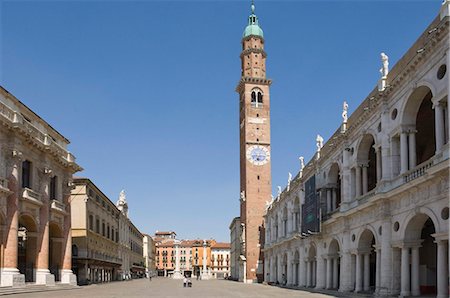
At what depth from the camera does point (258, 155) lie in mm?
87375

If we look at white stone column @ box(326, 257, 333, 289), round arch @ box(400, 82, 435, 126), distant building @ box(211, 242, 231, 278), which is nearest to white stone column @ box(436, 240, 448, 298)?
round arch @ box(400, 82, 435, 126)

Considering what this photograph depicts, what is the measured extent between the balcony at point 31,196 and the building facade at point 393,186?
2176 centimetres

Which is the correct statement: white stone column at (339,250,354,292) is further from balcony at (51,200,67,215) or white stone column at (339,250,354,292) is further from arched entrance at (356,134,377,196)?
balcony at (51,200,67,215)

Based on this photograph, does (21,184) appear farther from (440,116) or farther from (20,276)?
(440,116)

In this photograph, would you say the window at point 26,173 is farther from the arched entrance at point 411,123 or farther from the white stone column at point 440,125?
the white stone column at point 440,125

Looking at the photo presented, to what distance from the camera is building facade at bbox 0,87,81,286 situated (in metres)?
37.2

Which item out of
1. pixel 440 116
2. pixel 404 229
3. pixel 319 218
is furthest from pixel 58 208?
pixel 440 116

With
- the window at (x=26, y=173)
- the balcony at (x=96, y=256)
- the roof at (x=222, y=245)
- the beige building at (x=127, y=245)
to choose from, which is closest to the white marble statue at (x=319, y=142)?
the window at (x=26, y=173)

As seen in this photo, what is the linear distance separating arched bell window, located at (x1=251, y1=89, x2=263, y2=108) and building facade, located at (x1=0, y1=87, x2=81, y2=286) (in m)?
39.8

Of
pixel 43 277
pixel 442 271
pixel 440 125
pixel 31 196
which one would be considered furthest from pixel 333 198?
pixel 43 277

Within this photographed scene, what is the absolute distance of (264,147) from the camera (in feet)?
288

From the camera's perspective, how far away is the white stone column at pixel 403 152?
89.0ft

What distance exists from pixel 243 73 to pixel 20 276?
61.6 m

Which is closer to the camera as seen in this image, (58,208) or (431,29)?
(431,29)
